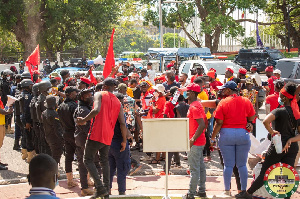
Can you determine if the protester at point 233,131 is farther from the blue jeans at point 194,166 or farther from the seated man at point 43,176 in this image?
the seated man at point 43,176

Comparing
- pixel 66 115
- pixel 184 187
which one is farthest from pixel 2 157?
pixel 184 187

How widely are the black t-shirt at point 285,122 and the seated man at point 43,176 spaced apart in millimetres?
4263

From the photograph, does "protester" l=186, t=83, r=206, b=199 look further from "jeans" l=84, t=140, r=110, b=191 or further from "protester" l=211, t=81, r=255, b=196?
"jeans" l=84, t=140, r=110, b=191

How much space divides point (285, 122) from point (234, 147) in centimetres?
81

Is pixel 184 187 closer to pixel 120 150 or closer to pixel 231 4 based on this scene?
pixel 120 150

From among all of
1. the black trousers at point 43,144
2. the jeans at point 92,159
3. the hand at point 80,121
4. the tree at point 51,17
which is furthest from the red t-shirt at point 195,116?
the tree at point 51,17

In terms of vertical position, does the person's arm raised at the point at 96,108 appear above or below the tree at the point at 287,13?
below

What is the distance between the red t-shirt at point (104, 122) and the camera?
748cm

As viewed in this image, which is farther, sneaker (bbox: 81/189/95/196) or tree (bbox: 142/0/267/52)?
tree (bbox: 142/0/267/52)

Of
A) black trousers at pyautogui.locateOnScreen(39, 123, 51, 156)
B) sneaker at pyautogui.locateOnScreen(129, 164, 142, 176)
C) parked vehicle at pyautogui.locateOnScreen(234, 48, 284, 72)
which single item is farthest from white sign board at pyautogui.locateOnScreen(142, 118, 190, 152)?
parked vehicle at pyautogui.locateOnScreen(234, 48, 284, 72)

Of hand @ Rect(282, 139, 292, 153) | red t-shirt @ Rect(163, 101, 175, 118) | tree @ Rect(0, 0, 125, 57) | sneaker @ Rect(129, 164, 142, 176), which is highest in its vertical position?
tree @ Rect(0, 0, 125, 57)

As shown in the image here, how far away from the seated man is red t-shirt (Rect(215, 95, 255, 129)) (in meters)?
4.09

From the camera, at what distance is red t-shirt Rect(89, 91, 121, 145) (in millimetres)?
7477

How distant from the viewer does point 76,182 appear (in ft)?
30.6
